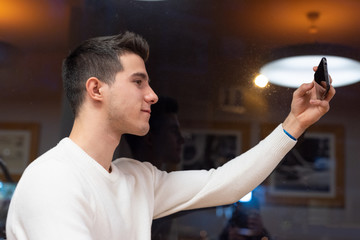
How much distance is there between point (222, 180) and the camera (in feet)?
4.25

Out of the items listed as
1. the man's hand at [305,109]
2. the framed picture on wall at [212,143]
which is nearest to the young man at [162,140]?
the framed picture on wall at [212,143]

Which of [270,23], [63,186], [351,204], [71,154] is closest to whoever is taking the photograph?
[63,186]

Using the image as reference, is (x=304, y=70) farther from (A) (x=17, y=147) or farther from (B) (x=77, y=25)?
(A) (x=17, y=147)

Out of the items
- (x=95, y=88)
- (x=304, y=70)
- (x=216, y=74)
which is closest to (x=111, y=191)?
(x=95, y=88)

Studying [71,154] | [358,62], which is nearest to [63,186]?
[71,154]

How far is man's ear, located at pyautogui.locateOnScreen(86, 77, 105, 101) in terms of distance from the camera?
1.21m

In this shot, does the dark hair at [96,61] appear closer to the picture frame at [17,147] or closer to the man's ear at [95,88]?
the man's ear at [95,88]

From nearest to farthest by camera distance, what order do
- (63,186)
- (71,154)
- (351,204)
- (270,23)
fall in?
1. (63,186)
2. (71,154)
3. (351,204)
4. (270,23)

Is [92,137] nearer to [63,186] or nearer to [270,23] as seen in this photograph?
[63,186]

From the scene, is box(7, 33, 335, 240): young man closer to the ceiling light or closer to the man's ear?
the man's ear

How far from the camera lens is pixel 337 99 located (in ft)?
4.56

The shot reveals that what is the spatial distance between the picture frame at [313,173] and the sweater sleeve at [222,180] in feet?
0.47

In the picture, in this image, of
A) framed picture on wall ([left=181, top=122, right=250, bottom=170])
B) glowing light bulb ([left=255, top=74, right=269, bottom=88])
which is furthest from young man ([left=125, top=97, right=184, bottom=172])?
glowing light bulb ([left=255, top=74, right=269, bottom=88])

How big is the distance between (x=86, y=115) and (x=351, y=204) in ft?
2.59
